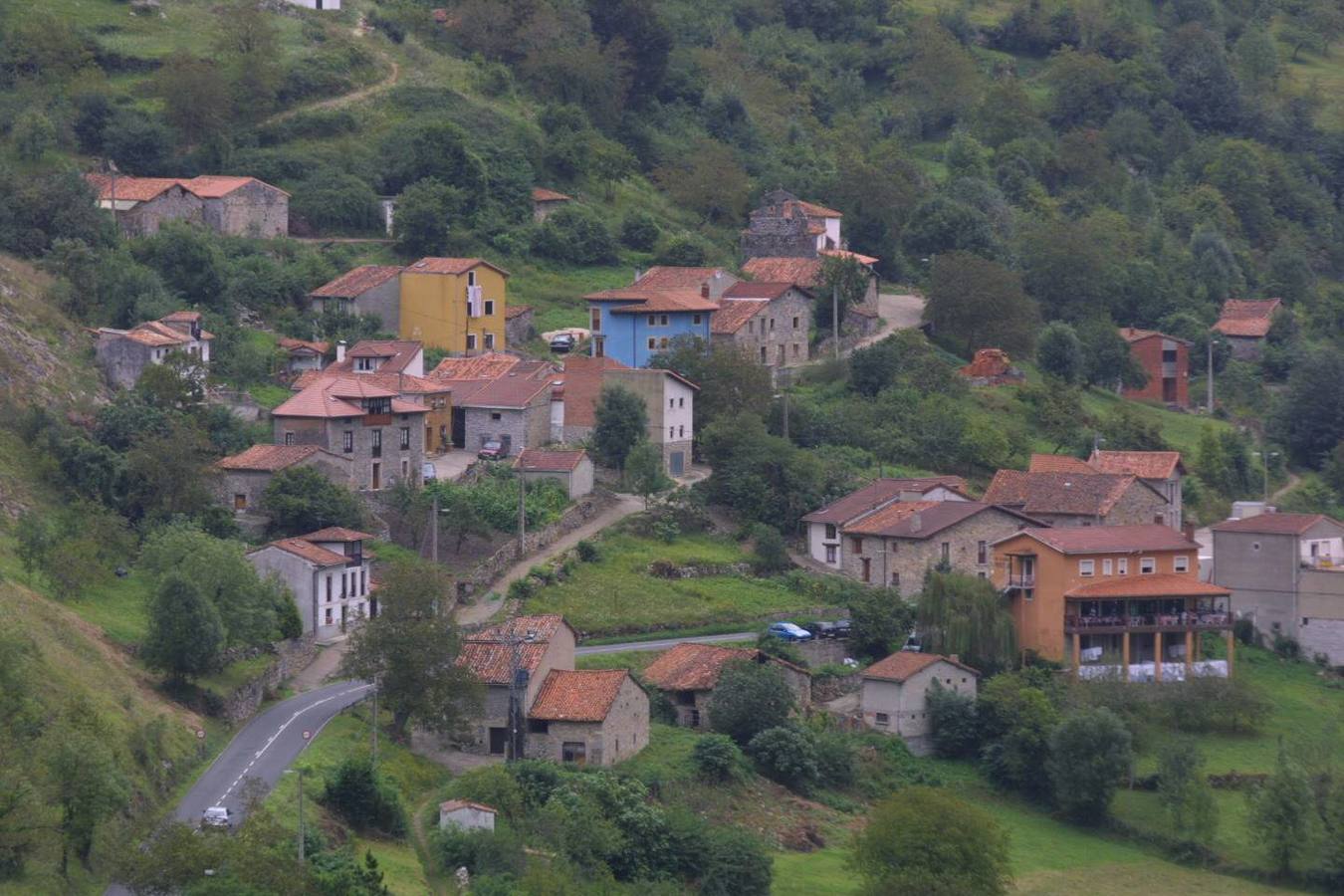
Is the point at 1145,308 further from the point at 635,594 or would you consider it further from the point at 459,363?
the point at 635,594

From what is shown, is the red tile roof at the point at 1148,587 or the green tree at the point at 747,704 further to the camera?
the red tile roof at the point at 1148,587

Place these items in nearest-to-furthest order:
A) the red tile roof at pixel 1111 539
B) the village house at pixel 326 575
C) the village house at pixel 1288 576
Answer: the village house at pixel 326 575 < the red tile roof at pixel 1111 539 < the village house at pixel 1288 576

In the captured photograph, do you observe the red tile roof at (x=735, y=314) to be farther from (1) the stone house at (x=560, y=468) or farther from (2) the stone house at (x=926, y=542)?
(2) the stone house at (x=926, y=542)

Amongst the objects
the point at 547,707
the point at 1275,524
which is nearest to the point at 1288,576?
the point at 1275,524

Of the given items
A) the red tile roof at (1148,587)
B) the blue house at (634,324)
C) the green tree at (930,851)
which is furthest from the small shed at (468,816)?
the blue house at (634,324)

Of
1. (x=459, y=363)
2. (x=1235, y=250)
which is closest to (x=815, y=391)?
(x=459, y=363)

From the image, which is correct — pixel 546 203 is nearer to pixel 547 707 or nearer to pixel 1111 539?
pixel 1111 539

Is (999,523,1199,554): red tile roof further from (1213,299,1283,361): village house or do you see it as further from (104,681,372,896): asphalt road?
(1213,299,1283,361): village house
